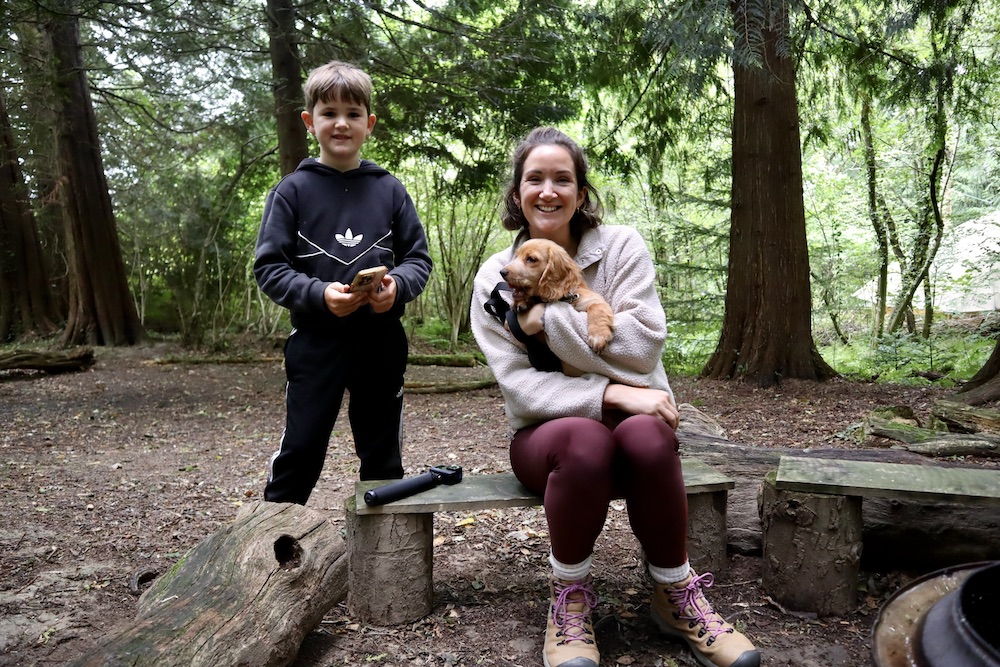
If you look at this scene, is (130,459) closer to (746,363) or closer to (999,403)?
(746,363)

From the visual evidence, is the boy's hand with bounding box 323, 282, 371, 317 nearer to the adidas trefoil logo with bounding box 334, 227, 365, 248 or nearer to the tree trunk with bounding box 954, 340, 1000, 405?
the adidas trefoil logo with bounding box 334, 227, 365, 248

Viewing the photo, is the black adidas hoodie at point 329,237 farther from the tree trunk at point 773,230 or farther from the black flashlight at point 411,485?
the tree trunk at point 773,230

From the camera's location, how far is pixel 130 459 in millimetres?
5359

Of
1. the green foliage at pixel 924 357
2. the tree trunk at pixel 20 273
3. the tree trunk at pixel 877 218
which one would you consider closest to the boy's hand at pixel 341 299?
the green foliage at pixel 924 357

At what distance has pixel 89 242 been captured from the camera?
1187 centimetres

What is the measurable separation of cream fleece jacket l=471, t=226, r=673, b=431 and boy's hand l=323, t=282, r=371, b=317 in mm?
446

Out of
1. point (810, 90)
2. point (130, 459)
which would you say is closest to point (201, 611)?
point (130, 459)

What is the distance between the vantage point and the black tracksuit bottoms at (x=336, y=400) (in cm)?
267

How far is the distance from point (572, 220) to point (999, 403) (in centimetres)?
405

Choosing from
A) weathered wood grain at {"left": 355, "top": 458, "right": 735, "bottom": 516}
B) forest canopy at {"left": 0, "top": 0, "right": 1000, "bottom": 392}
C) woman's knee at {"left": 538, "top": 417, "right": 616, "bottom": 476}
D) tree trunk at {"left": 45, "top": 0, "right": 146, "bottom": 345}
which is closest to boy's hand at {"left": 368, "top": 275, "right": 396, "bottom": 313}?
weathered wood grain at {"left": 355, "top": 458, "right": 735, "bottom": 516}

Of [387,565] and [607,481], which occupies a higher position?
[607,481]

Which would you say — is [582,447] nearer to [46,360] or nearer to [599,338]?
[599,338]

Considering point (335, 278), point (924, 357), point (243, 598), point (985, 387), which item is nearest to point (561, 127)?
point (924, 357)

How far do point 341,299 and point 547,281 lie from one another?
0.75 meters
